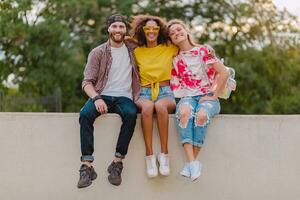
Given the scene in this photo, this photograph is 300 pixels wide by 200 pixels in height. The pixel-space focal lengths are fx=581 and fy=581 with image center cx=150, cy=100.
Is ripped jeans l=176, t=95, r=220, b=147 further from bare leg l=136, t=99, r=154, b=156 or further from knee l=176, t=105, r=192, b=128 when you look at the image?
bare leg l=136, t=99, r=154, b=156

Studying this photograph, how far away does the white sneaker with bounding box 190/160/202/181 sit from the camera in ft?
13.5

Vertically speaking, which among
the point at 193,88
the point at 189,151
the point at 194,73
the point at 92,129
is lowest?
the point at 189,151

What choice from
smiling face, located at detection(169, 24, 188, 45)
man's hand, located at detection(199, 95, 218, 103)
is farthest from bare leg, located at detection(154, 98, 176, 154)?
smiling face, located at detection(169, 24, 188, 45)

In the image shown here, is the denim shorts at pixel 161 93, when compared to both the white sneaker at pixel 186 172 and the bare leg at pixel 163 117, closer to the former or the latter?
the bare leg at pixel 163 117

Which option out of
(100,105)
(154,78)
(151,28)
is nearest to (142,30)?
(151,28)

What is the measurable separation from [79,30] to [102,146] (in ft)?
26.1

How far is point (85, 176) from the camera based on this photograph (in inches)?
162

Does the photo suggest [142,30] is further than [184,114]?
Yes

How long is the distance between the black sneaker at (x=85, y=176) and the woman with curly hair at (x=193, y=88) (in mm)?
653

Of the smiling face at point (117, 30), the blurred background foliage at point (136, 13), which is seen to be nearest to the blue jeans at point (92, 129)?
the smiling face at point (117, 30)

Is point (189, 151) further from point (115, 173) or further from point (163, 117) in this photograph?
point (115, 173)

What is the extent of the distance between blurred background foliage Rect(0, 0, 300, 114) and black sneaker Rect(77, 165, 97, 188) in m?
7.38

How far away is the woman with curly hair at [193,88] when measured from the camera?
4.17 metres

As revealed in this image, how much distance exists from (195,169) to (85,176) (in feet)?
2.57
